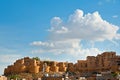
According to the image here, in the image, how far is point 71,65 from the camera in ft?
284

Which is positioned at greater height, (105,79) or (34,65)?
(34,65)

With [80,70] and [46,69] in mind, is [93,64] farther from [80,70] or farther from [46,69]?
[46,69]

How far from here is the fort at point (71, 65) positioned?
260 feet

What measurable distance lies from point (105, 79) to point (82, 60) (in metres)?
22.8

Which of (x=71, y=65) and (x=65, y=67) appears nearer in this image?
(x=65, y=67)

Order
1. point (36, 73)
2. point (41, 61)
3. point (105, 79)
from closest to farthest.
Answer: point (105, 79)
point (36, 73)
point (41, 61)

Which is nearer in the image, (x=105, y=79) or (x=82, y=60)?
(x=105, y=79)

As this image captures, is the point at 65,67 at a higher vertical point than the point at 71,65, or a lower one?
lower

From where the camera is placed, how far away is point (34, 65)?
82.8m

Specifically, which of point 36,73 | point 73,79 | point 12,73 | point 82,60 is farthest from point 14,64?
point 73,79

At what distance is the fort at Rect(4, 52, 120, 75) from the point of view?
79.1m

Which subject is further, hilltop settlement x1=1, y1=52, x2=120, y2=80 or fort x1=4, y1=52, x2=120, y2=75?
fort x1=4, y1=52, x2=120, y2=75

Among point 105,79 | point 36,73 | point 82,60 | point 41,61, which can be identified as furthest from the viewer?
point 41,61

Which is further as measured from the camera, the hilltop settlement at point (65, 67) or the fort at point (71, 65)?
the fort at point (71, 65)
